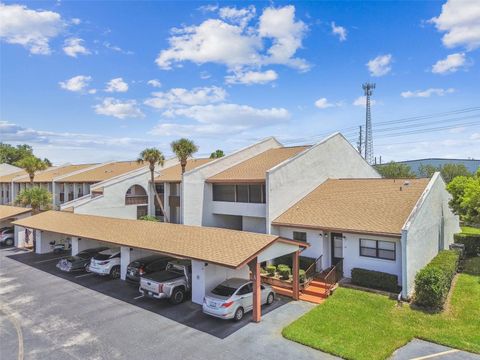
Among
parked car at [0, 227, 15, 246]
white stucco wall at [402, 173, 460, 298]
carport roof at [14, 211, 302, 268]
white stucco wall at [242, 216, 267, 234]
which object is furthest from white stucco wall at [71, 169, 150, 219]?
white stucco wall at [402, 173, 460, 298]

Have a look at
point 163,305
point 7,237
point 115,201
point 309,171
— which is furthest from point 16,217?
point 309,171


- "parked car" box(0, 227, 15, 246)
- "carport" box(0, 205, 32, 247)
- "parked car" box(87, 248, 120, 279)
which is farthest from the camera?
"parked car" box(0, 227, 15, 246)

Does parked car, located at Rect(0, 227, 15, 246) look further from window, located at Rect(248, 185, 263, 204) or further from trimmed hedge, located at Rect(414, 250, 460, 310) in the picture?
trimmed hedge, located at Rect(414, 250, 460, 310)

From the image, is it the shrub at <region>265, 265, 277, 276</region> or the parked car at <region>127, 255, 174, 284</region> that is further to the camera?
the shrub at <region>265, 265, 277, 276</region>

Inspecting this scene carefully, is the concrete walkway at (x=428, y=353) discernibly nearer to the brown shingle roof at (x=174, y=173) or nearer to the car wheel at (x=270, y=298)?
the car wheel at (x=270, y=298)

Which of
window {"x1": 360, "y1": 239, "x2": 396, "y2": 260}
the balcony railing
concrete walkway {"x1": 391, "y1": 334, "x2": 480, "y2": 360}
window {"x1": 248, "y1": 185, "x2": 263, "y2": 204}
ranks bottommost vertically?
concrete walkway {"x1": 391, "y1": 334, "x2": 480, "y2": 360}

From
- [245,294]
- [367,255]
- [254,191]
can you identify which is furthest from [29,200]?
[367,255]

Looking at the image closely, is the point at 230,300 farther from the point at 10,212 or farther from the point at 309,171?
the point at 10,212

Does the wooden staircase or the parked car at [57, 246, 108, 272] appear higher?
the parked car at [57, 246, 108, 272]

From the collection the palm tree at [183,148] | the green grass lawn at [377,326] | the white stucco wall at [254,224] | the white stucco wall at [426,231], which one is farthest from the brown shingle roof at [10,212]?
the white stucco wall at [426,231]
